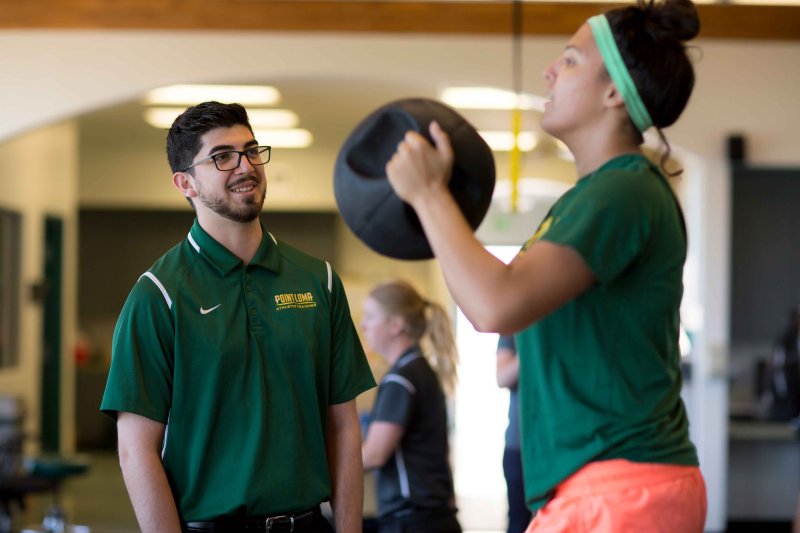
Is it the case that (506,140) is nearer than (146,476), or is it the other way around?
(146,476)

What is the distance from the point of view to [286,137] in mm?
10547

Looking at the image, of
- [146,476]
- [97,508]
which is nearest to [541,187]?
[97,508]

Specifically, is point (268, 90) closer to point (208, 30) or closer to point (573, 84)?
point (208, 30)

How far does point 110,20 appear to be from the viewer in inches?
238

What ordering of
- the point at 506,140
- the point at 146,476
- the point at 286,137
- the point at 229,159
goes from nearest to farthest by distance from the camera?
the point at 146,476 → the point at 229,159 → the point at 506,140 → the point at 286,137

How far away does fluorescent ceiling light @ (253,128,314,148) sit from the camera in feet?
33.4

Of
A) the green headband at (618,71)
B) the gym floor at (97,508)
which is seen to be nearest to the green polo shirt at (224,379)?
the green headband at (618,71)

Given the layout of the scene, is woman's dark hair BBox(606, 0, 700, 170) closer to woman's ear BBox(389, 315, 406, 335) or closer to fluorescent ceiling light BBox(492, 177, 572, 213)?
woman's ear BBox(389, 315, 406, 335)

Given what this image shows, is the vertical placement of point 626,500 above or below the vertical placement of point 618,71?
below

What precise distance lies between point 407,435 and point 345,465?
3.92 feet

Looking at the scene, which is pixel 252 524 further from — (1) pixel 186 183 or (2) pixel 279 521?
(1) pixel 186 183

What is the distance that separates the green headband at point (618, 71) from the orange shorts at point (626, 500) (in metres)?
0.52

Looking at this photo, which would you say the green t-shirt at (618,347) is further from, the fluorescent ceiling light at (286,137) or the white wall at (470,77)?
the fluorescent ceiling light at (286,137)

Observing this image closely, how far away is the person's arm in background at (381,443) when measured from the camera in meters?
3.29
